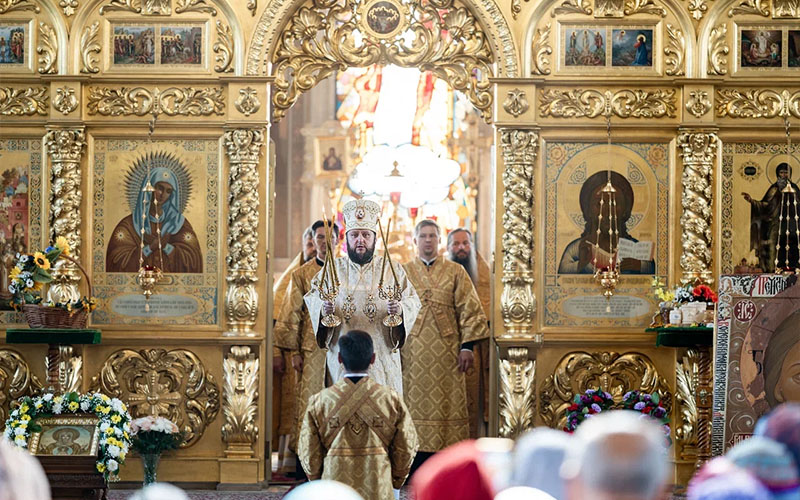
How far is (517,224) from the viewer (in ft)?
38.2

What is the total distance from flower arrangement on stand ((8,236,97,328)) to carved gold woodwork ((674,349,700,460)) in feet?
18.5

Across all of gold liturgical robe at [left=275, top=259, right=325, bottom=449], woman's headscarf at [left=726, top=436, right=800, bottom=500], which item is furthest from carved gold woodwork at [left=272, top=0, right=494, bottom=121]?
woman's headscarf at [left=726, top=436, right=800, bottom=500]

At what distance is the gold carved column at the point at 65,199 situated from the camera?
1148cm

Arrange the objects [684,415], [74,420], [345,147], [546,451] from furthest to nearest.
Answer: [345,147] < [684,415] < [74,420] < [546,451]

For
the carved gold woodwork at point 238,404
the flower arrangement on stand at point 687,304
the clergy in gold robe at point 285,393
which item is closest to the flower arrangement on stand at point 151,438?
the carved gold woodwork at point 238,404

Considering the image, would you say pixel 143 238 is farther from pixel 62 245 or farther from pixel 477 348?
pixel 477 348

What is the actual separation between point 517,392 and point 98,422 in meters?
3.97

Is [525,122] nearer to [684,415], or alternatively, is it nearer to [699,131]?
[699,131]

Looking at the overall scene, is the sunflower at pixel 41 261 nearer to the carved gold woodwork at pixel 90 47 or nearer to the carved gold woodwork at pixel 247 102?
the carved gold woodwork at pixel 90 47

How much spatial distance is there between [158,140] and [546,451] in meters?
9.68

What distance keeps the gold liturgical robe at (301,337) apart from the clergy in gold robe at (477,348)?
1.67 metres

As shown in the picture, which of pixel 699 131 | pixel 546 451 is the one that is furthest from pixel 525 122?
pixel 546 451

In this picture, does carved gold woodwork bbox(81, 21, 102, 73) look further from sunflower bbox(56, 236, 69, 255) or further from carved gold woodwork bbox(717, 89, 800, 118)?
carved gold woodwork bbox(717, 89, 800, 118)

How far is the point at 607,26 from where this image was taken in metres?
11.8
